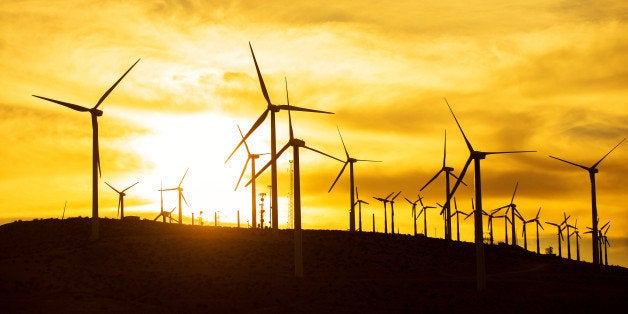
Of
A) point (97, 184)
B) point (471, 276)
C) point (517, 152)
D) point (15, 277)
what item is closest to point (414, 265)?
point (471, 276)

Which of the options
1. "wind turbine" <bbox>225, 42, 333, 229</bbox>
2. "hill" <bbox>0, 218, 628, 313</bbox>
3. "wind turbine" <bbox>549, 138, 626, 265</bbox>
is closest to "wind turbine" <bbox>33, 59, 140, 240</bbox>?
"hill" <bbox>0, 218, 628, 313</bbox>

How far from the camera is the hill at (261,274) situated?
274 ft

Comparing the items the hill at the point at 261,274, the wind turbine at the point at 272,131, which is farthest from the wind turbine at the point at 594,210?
the wind turbine at the point at 272,131

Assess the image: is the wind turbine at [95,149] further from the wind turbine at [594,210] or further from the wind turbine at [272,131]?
the wind turbine at [594,210]

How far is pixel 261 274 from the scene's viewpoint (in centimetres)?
9894

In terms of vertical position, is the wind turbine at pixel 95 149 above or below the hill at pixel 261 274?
above

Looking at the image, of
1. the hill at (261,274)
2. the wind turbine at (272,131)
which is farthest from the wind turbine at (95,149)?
the wind turbine at (272,131)

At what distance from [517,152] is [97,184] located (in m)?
61.5

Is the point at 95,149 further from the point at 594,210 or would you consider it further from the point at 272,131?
the point at 594,210

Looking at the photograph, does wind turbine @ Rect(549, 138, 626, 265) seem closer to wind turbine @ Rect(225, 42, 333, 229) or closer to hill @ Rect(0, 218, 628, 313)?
hill @ Rect(0, 218, 628, 313)

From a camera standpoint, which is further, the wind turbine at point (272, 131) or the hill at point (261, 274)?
the wind turbine at point (272, 131)

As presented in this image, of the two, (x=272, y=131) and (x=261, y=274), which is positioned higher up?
(x=272, y=131)

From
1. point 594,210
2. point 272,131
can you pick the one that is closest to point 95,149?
point 272,131

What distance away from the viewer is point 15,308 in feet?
250
